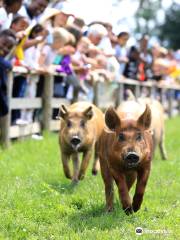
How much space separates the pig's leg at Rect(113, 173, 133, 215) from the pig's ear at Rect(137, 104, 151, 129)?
0.48 metres

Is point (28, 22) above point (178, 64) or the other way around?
above

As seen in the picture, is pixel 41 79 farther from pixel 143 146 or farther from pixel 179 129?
pixel 143 146

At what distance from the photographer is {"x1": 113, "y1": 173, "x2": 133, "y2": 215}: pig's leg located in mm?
5570

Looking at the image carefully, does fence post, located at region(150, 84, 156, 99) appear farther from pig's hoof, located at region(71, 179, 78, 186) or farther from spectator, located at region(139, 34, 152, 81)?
pig's hoof, located at region(71, 179, 78, 186)

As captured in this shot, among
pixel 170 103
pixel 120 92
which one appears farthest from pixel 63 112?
pixel 170 103

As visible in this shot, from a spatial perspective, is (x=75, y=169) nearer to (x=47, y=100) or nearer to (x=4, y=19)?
(x=4, y=19)

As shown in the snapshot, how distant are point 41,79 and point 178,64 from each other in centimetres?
1321

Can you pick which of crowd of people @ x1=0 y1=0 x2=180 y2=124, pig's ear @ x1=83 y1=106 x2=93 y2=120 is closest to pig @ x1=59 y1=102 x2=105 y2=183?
pig's ear @ x1=83 y1=106 x2=93 y2=120

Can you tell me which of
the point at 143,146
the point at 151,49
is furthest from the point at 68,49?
the point at 151,49

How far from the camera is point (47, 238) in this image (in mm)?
4977

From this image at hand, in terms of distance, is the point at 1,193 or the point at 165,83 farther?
the point at 165,83

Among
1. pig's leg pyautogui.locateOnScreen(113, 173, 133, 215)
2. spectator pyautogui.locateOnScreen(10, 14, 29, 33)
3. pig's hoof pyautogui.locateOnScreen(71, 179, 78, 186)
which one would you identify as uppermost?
spectator pyautogui.locateOnScreen(10, 14, 29, 33)

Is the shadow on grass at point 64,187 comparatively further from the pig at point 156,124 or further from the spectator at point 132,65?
the spectator at point 132,65

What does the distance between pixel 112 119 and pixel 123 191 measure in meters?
0.64
